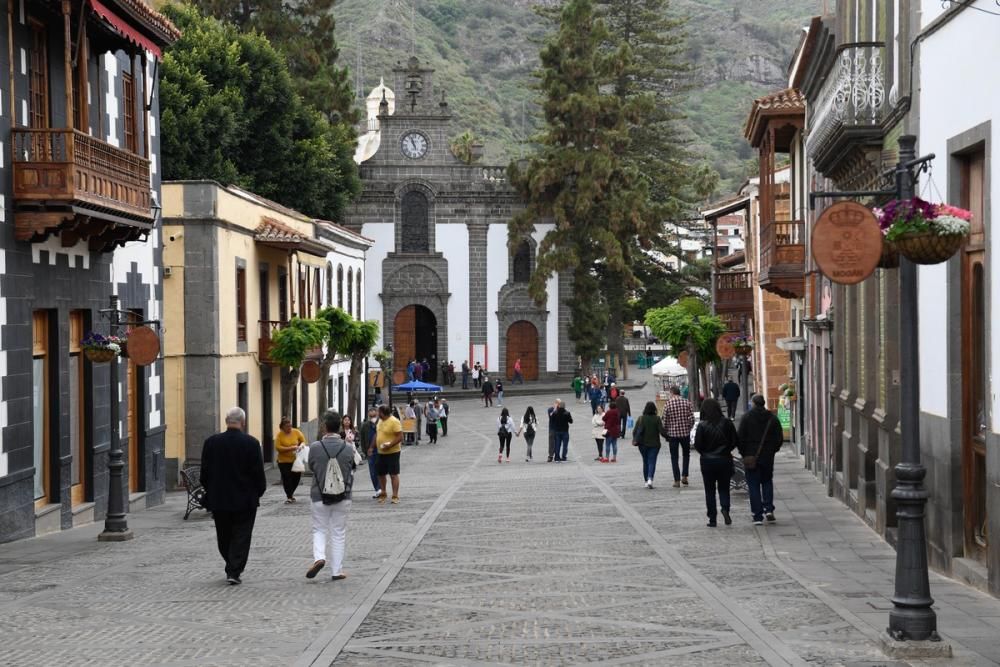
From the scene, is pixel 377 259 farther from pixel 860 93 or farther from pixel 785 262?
pixel 860 93

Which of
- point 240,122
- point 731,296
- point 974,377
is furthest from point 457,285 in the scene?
point 974,377

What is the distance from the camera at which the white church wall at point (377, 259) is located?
6794 centimetres

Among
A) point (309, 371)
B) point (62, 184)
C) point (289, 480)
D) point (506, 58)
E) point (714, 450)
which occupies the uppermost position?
point (506, 58)

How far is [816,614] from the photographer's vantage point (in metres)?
11.5

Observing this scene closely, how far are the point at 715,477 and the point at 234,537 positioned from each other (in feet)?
23.8

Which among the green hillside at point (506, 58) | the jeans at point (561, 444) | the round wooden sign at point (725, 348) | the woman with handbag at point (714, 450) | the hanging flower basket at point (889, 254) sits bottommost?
the jeans at point (561, 444)

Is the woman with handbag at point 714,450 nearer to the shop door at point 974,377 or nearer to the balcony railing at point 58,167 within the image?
the shop door at point 974,377

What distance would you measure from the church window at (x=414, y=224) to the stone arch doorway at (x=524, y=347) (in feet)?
18.0

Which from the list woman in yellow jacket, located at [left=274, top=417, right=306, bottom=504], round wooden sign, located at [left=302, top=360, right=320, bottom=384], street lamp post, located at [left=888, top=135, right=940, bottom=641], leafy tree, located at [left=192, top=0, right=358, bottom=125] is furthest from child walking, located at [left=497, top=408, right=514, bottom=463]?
leafy tree, located at [left=192, top=0, right=358, bottom=125]

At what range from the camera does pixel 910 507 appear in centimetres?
995

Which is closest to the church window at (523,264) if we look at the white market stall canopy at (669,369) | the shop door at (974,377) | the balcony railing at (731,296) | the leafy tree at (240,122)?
the leafy tree at (240,122)

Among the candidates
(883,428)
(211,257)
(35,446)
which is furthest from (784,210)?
(35,446)

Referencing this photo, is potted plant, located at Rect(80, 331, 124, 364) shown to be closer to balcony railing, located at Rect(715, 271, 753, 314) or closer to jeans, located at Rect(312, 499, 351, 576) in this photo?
jeans, located at Rect(312, 499, 351, 576)

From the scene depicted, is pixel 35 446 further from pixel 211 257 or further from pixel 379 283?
pixel 379 283
